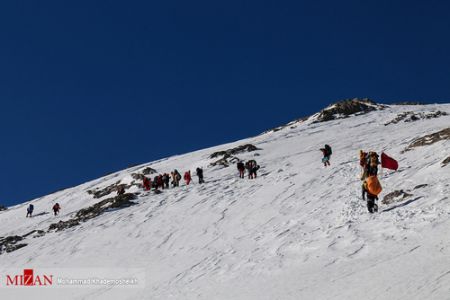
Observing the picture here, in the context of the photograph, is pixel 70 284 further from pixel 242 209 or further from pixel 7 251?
pixel 7 251

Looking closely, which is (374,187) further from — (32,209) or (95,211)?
(32,209)

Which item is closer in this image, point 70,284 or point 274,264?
point 274,264

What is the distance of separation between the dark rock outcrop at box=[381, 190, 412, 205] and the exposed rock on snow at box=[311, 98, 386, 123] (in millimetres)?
50653

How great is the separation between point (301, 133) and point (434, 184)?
40611mm

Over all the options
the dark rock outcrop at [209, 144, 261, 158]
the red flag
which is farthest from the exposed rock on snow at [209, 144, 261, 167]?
the red flag

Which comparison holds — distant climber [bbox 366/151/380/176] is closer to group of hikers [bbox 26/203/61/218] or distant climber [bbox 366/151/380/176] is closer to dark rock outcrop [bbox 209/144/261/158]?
group of hikers [bbox 26/203/61/218]

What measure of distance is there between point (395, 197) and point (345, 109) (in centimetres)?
5582

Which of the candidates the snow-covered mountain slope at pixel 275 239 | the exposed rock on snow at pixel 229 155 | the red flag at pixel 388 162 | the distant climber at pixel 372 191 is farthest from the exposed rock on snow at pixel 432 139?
the exposed rock on snow at pixel 229 155

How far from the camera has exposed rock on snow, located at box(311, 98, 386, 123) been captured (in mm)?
69375

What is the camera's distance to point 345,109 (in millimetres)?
71750

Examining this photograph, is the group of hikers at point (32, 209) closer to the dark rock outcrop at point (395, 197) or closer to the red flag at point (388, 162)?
the red flag at point (388, 162)

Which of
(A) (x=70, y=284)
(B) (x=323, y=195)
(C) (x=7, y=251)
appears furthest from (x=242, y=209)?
(C) (x=7, y=251)

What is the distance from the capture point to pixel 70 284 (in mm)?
18594

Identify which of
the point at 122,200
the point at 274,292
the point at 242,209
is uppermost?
the point at 122,200
